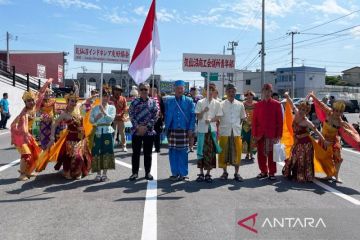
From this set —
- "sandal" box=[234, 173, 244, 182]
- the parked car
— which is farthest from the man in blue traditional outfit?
the parked car

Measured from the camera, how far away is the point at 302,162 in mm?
7805

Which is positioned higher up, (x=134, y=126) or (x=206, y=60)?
(x=206, y=60)

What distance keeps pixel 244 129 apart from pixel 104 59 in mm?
4170

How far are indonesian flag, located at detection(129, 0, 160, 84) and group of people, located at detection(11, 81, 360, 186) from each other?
4.20 ft

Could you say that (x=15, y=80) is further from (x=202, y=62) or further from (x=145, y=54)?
(x=202, y=62)

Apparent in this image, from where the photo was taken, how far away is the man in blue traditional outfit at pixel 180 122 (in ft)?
25.2

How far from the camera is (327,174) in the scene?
799 centimetres

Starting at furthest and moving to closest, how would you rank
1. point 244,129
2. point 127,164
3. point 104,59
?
point 244,129
point 127,164
point 104,59

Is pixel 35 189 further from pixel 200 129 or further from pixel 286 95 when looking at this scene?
pixel 286 95

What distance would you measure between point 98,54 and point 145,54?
107 centimetres

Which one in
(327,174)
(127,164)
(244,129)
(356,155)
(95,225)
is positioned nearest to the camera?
(95,225)

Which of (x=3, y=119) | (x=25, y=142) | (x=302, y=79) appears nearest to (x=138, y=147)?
(x=25, y=142)

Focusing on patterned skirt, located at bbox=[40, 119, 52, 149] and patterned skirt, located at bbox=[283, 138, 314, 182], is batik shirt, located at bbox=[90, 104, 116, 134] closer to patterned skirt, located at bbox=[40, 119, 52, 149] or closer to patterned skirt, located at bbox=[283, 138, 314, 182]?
patterned skirt, located at bbox=[40, 119, 52, 149]

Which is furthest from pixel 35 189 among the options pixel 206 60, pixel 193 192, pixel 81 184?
pixel 206 60
